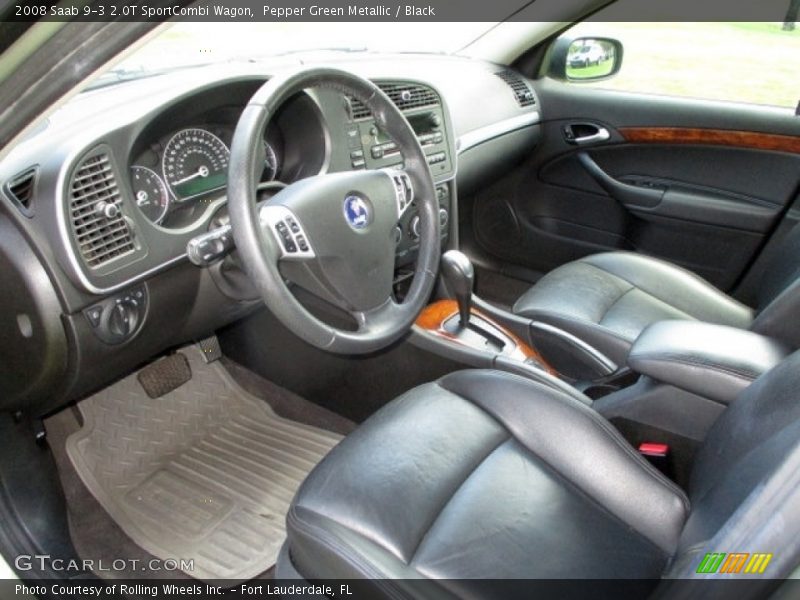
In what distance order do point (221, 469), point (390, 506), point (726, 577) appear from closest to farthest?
point (726, 577) → point (390, 506) → point (221, 469)

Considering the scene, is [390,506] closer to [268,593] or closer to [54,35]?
[268,593]

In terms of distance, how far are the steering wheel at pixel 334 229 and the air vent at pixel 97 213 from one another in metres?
0.26

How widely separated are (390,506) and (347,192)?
577 millimetres

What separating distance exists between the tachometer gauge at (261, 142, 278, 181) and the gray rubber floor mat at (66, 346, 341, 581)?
2.32ft

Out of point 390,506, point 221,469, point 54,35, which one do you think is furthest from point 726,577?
point 221,469

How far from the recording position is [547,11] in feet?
7.91

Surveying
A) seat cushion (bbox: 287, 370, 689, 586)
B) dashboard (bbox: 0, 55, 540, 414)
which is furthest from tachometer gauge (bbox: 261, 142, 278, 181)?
seat cushion (bbox: 287, 370, 689, 586)

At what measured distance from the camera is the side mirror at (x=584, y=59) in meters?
2.58

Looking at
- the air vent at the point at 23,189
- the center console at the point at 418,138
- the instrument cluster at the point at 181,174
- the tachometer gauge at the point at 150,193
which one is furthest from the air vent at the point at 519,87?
the air vent at the point at 23,189

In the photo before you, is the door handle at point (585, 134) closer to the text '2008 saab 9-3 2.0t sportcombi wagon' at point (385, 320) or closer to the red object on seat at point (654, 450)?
the text '2008 saab 9-3 2.0t sportcombi wagon' at point (385, 320)

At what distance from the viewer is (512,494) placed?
123 cm

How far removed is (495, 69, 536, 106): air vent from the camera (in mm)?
2635
